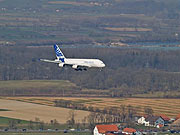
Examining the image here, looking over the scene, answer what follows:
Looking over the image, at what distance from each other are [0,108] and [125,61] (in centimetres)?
6576

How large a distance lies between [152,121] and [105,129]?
11.3 metres

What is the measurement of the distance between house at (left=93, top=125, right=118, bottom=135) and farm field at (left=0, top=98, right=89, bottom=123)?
8682mm

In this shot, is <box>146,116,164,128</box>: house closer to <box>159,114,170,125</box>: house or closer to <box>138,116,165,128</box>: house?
<box>138,116,165,128</box>: house

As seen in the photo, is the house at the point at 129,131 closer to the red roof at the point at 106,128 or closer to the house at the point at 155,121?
the red roof at the point at 106,128

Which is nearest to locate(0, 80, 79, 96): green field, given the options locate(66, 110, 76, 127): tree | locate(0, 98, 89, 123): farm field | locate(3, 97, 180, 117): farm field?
locate(3, 97, 180, 117): farm field

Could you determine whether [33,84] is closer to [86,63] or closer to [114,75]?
[114,75]

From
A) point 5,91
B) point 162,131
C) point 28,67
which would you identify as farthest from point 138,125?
point 28,67

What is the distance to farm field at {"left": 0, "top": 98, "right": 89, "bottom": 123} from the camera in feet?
420

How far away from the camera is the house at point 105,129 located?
116 m

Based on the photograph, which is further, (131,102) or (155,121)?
(131,102)

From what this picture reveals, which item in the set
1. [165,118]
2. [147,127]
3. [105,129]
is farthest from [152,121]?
[105,129]

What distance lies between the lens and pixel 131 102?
14300cm

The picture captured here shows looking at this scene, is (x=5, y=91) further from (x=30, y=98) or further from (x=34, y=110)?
(x=34, y=110)

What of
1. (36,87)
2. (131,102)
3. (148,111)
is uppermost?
(36,87)
